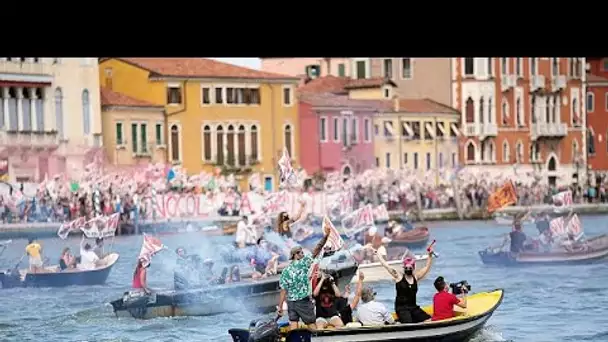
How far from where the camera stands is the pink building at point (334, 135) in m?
7.79

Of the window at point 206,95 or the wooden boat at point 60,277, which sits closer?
the wooden boat at point 60,277

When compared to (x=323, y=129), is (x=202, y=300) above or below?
below

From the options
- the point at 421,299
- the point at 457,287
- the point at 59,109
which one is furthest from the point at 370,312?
the point at 59,109

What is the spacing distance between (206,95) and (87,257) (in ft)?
3.36

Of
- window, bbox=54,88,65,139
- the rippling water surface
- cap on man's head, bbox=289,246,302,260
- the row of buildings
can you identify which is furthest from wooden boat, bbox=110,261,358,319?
window, bbox=54,88,65,139

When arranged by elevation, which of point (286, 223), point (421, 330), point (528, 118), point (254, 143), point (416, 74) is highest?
point (416, 74)

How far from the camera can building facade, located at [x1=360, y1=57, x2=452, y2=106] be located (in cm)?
782

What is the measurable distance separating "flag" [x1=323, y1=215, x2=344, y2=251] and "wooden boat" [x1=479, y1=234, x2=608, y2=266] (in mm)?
787

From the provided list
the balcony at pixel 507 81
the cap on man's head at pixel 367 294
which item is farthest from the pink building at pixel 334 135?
the cap on man's head at pixel 367 294

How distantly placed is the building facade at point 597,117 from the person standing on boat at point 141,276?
2477mm

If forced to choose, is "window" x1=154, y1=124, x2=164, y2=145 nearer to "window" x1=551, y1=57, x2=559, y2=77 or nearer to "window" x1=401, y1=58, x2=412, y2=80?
"window" x1=401, y1=58, x2=412, y2=80

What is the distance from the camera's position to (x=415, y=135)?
7.90 metres

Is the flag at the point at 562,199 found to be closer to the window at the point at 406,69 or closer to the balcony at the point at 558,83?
the balcony at the point at 558,83

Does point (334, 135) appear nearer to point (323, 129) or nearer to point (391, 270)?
point (323, 129)
